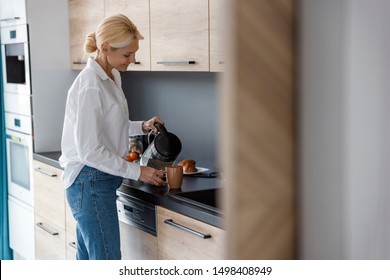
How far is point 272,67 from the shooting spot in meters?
0.27

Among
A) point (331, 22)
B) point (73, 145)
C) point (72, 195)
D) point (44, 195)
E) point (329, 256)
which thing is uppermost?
point (331, 22)

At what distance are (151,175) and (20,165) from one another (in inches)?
66.9

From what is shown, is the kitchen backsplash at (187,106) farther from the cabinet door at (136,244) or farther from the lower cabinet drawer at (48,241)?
the lower cabinet drawer at (48,241)

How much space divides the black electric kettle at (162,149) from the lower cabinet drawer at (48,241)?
0.96 meters

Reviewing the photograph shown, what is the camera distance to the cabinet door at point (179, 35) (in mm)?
2629

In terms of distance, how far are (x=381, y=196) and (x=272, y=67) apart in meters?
0.09

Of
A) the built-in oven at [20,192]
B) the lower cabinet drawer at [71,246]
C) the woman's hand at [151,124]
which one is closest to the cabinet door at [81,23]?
the built-in oven at [20,192]

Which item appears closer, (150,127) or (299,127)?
(299,127)

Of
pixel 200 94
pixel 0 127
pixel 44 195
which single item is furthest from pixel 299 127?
pixel 0 127

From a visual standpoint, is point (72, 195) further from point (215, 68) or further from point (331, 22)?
point (331, 22)

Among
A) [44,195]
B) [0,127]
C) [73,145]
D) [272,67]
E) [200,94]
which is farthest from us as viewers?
[0,127]

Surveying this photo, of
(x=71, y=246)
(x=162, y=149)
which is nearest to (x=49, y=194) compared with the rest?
(x=71, y=246)

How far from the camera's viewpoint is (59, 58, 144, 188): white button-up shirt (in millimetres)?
2328

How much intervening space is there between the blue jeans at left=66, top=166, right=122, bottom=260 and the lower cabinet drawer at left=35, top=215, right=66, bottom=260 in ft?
3.53
